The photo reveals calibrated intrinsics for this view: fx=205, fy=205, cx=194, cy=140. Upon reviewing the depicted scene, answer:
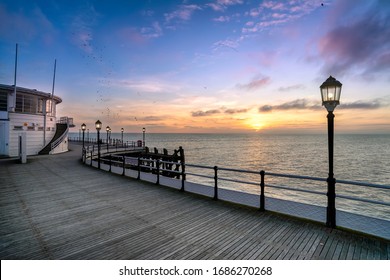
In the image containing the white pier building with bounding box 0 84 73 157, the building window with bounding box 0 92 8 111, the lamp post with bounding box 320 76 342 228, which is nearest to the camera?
the lamp post with bounding box 320 76 342 228

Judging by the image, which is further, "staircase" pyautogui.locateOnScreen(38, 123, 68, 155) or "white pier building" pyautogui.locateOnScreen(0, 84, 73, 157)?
"staircase" pyautogui.locateOnScreen(38, 123, 68, 155)

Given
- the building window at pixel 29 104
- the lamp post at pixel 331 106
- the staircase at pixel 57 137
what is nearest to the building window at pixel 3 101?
the building window at pixel 29 104

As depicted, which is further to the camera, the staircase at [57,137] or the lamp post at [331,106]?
the staircase at [57,137]

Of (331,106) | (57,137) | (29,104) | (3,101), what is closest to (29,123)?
(29,104)

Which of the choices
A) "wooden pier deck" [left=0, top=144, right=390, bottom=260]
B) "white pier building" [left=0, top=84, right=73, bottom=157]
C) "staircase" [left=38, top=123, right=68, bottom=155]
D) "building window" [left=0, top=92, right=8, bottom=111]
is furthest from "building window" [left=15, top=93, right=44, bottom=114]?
"wooden pier deck" [left=0, top=144, right=390, bottom=260]

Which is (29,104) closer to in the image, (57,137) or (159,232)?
(57,137)

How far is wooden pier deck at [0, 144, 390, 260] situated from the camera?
13.9 feet

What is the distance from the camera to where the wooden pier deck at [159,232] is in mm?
4230

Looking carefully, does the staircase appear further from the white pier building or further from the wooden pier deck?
the wooden pier deck

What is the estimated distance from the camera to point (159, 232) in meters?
5.16

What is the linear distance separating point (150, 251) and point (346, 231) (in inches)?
184

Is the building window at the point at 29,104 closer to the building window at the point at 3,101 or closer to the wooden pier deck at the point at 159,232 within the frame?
the building window at the point at 3,101

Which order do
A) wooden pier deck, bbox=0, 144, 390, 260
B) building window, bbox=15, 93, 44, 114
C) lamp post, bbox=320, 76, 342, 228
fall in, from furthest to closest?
building window, bbox=15, 93, 44, 114, lamp post, bbox=320, 76, 342, 228, wooden pier deck, bbox=0, 144, 390, 260

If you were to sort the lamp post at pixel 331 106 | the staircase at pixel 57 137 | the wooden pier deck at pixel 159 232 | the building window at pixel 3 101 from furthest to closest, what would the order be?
the staircase at pixel 57 137 → the building window at pixel 3 101 → the lamp post at pixel 331 106 → the wooden pier deck at pixel 159 232
